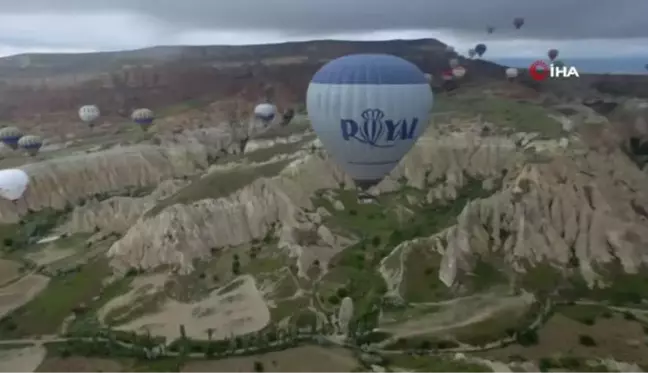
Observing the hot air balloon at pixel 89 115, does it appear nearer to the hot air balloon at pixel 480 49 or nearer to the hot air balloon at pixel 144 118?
the hot air balloon at pixel 144 118

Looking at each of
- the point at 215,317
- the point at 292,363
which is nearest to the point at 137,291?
the point at 215,317

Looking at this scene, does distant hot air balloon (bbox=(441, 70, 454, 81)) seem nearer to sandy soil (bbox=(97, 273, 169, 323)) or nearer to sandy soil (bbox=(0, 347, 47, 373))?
sandy soil (bbox=(97, 273, 169, 323))

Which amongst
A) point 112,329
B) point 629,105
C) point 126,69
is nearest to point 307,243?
point 112,329

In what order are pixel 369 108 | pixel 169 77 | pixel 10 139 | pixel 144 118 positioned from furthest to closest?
1. pixel 169 77
2. pixel 144 118
3. pixel 10 139
4. pixel 369 108

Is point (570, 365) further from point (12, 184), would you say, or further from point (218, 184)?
point (12, 184)

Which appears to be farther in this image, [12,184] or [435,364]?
[12,184]

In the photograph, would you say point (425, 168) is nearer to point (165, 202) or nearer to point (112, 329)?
point (165, 202)
